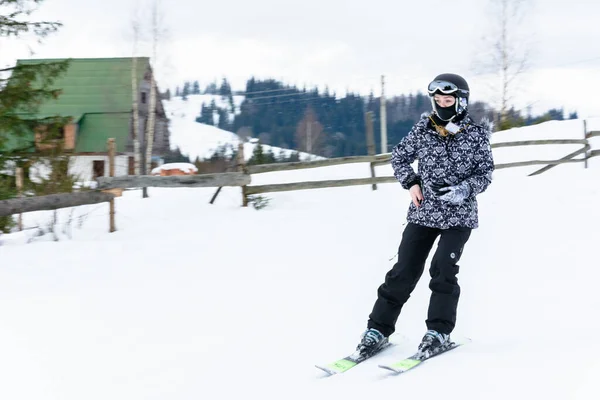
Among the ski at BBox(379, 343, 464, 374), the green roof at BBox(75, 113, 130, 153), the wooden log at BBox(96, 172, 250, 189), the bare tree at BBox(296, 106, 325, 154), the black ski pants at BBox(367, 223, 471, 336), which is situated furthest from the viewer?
the bare tree at BBox(296, 106, 325, 154)

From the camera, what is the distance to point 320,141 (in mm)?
62250

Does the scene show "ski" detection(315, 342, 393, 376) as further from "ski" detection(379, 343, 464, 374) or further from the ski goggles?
the ski goggles

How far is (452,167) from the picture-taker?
12.1ft

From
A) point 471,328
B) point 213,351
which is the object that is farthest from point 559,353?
point 213,351

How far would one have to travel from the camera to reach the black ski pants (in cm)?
368

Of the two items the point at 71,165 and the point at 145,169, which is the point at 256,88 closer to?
the point at 145,169

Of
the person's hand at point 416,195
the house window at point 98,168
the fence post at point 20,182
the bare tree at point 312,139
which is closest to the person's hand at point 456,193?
the person's hand at point 416,195

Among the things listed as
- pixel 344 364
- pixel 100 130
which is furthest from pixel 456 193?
pixel 100 130

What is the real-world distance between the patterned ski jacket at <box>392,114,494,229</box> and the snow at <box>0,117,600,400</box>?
2.45 feet

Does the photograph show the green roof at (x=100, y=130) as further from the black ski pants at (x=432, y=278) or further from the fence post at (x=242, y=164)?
the black ski pants at (x=432, y=278)

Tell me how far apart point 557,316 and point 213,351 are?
7.44 ft

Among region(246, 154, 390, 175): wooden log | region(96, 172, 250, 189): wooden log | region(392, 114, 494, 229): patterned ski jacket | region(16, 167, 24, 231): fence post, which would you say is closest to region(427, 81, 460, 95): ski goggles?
region(392, 114, 494, 229): patterned ski jacket

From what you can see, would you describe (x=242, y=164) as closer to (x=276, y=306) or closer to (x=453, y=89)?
(x=276, y=306)

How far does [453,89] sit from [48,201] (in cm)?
613
